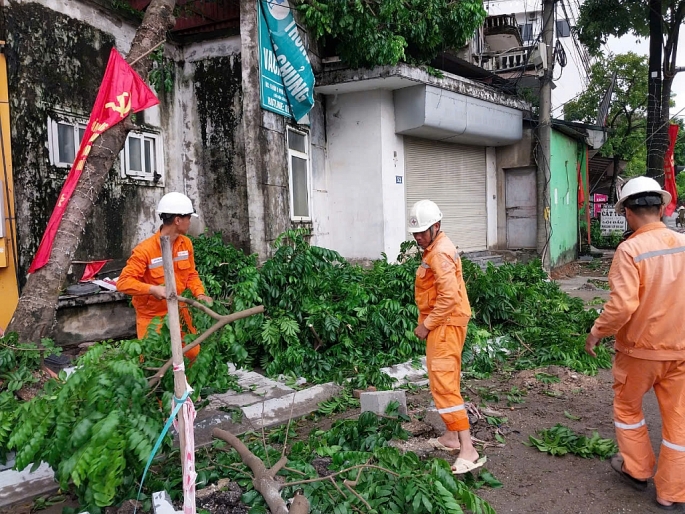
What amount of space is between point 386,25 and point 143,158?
171 inches

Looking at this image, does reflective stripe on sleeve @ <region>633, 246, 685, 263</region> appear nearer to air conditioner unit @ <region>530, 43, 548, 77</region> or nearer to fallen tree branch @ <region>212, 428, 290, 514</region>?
fallen tree branch @ <region>212, 428, 290, 514</region>

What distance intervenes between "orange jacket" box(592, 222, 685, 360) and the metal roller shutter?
22.8ft

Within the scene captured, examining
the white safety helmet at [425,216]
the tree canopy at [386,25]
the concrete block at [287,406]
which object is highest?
the tree canopy at [386,25]

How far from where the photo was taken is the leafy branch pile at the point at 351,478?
2855 millimetres

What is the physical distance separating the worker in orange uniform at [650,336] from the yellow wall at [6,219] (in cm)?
575

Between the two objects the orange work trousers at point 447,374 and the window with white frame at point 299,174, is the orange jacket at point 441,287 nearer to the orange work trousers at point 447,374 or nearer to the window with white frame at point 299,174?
the orange work trousers at point 447,374

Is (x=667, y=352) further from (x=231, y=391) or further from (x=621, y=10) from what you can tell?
(x=621, y=10)

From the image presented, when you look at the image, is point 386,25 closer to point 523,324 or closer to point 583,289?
point 523,324

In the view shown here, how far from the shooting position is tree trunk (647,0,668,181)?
39.9ft

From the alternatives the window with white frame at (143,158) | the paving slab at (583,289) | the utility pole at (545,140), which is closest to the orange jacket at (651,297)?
the window with white frame at (143,158)

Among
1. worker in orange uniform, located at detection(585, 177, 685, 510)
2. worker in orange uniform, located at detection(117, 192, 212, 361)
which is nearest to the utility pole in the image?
worker in orange uniform, located at detection(585, 177, 685, 510)

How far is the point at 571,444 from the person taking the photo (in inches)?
162

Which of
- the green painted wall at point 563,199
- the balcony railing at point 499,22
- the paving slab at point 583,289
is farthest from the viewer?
the balcony railing at point 499,22

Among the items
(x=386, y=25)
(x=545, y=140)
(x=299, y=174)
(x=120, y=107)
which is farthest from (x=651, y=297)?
(x=545, y=140)
